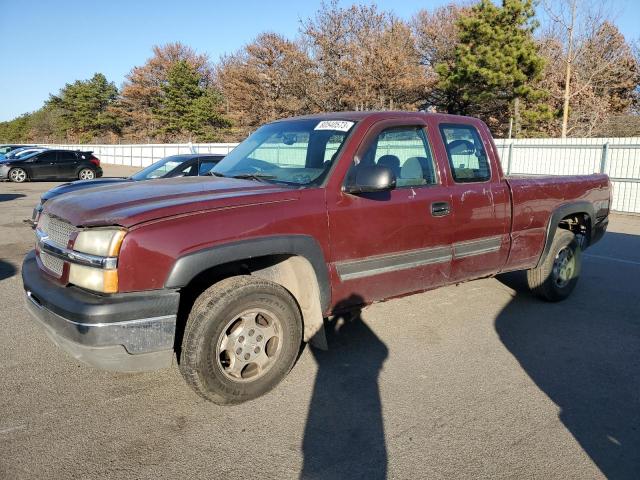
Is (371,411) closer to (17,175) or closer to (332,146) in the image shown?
(332,146)

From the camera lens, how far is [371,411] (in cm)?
322

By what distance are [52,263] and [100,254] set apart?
649 mm

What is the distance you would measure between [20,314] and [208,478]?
→ 3420 mm

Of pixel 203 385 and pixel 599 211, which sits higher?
pixel 599 211

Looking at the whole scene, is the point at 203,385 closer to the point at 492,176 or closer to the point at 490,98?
the point at 492,176

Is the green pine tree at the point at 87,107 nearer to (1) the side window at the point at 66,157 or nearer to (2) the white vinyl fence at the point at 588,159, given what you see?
(1) the side window at the point at 66,157

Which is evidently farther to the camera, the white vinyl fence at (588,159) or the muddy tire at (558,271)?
the white vinyl fence at (588,159)

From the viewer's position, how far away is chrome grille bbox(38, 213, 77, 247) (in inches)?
120

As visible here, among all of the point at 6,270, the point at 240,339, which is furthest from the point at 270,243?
the point at 6,270

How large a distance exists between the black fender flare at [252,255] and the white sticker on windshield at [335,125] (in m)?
1.03

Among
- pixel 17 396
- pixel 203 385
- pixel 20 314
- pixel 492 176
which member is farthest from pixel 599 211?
pixel 20 314

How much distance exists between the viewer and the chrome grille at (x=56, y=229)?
9.99 feet

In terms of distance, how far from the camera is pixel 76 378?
3.61 m

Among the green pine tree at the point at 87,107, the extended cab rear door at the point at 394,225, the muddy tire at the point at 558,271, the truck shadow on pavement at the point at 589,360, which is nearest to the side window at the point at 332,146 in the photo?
the extended cab rear door at the point at 394,225
